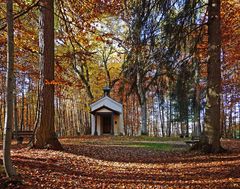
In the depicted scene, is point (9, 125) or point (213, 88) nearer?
point (9, 125)

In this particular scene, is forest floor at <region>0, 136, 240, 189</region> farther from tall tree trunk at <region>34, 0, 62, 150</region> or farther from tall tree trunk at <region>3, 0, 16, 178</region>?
tall tree trunk at <region>34, 0, 62, 150</region>

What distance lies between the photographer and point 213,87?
33.0 feet

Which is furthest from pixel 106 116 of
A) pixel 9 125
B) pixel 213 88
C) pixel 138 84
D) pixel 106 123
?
pixel 9 125

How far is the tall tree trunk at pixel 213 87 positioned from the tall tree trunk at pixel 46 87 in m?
5.29

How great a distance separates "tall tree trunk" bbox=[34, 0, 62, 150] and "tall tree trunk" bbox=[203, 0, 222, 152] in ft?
17.4

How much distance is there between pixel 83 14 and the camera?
11.8 m

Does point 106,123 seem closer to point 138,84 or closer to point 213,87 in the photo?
point 138,84

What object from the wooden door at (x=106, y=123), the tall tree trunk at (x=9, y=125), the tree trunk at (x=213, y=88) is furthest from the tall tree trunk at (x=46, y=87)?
the wooden door at (x=106, y=123)

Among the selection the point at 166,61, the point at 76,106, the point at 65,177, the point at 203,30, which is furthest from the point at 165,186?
the point at 76,106

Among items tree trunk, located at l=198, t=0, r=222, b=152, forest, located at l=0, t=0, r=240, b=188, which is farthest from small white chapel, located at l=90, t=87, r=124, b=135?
tree trunk, located at l=198, t=0, r=222, b=152

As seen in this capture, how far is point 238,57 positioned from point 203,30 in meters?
10.4

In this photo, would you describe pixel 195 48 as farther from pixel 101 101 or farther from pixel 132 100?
pixel 132 100

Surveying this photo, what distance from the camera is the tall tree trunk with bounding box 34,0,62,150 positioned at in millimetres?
9636

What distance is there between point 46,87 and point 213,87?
5850 mm
